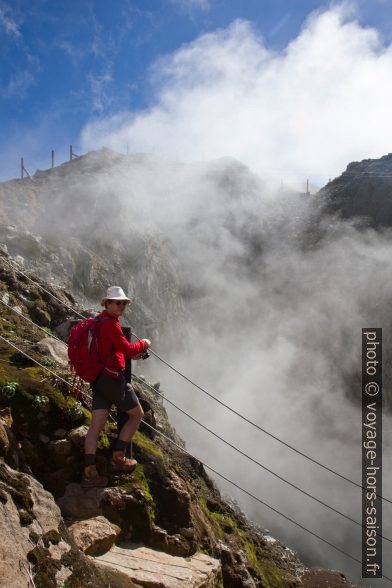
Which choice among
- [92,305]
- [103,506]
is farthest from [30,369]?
[92,305]

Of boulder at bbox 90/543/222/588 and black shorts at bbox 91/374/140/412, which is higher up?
black shorts at bbox 91/374/140/412

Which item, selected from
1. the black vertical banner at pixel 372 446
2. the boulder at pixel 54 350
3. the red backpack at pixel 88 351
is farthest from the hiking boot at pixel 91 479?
the black vertical banner at pixel 372 446

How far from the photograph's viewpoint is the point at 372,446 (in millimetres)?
25594

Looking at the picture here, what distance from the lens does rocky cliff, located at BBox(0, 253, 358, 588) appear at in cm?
363

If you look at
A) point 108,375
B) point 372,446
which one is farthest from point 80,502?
point 372,446

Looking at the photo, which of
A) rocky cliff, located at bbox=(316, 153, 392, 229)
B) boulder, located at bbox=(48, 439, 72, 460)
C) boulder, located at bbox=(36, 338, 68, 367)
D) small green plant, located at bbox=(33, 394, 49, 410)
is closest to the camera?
boulder, located at bbox=(48, 439, 72, 460)

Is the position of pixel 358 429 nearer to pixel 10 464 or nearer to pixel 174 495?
pixel 174 495

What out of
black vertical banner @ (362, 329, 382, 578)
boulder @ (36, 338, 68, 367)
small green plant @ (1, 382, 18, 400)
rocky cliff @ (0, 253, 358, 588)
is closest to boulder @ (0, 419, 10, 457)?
rocky cliff @ (0, 253, 358, 588)

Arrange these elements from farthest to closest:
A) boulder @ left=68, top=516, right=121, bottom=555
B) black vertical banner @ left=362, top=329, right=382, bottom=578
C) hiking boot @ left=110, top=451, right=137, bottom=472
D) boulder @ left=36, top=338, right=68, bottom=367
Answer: black vertical banner @ left=362, top=329, right=382, bottom=578
boulder @ left=36, top=338, right=68, bottom=367
hiking boot @ left=110, top=451, right=137, bottom=472
boulder @ left=68, top=516, right=121, bottom=555

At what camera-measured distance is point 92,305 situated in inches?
811

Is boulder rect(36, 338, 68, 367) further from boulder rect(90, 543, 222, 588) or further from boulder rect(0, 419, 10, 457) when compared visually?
boulder rect(90, 543, 222, 588)

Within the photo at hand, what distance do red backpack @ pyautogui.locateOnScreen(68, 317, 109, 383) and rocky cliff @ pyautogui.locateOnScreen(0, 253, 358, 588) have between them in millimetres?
788

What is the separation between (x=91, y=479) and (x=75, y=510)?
1.14ft

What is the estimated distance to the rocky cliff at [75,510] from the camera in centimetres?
363
